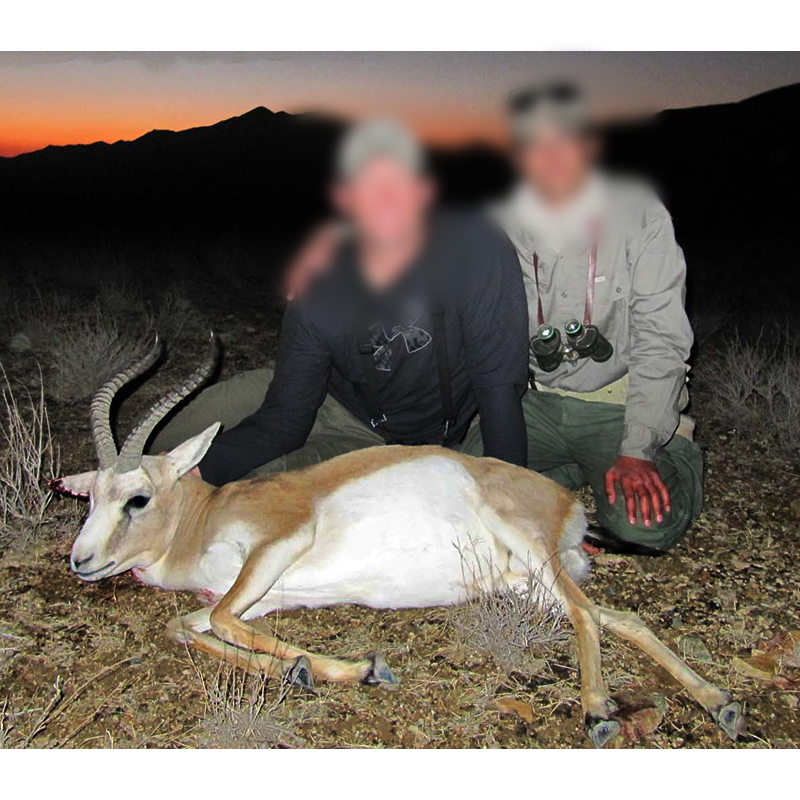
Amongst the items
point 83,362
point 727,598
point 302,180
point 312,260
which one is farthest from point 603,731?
point 83,362

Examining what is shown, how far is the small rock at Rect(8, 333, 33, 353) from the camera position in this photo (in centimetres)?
765

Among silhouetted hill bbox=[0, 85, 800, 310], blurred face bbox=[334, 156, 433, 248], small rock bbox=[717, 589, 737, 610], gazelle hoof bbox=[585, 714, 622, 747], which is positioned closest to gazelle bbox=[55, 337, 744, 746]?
gazelle hoof bbox=[585, 714, 622, 747]

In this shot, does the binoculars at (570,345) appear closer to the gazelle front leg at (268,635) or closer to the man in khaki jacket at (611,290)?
the man in khaki jacket at (611,290)

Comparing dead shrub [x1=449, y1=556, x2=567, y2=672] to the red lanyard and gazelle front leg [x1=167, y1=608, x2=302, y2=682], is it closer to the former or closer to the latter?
gazelle front leg [x1=167, y1=608, x2=302, y2=682]

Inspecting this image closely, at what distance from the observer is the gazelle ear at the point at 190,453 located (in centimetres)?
364

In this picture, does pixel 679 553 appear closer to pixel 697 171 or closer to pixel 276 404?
pixel 276 404

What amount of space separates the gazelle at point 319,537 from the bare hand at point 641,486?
0.32m

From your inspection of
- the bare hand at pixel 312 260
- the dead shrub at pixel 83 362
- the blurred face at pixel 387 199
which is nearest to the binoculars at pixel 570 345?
the blurred face at pixel 387 199

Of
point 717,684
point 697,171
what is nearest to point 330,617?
point 717,684

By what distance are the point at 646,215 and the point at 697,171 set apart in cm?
2444

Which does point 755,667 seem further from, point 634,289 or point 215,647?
point 215,647

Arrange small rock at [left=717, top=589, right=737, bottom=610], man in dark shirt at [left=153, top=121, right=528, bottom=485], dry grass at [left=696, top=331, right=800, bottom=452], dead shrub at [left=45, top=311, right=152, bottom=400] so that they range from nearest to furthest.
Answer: man in dark shirt at [left=153, top=121, right=528, bottom=485] → small rock at [left=717, top=589, right=737, bottom=610] → dry grass at [left=696, top=331, right=800, bottom=452] → dead shrub at [left=45, top=311, right=152, bottom=400]

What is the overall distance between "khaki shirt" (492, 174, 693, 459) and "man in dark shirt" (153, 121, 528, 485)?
18.7 inches

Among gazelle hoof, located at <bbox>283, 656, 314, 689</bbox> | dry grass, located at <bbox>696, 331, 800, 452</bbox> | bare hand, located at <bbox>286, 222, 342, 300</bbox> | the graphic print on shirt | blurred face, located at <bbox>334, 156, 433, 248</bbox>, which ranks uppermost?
blurred face, located at <bbox>334, 156, 433, 248</bbox>
